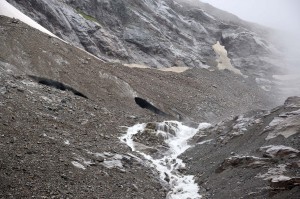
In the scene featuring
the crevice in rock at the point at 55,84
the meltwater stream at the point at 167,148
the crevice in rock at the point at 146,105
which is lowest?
the crevice in rock at the point at 146,105

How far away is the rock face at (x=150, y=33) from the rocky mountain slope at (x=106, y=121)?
1.20 ft

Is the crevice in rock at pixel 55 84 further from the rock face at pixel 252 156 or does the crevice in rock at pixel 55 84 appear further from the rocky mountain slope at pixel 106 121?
the rock face at pixel 252 156

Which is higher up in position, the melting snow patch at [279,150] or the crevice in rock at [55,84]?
the melting snow patch at [279,150]

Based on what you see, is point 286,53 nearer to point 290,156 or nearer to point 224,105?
point 224,105

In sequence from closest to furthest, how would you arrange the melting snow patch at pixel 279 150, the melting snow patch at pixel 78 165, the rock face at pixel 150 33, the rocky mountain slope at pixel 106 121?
the rocky mountain slope at pixel 106 121 → the melting snow patch at pixel 78 165 → the melting snow patch at pixel 279 150 → the rock face at pixel 150 33

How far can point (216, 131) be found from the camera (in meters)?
29.3

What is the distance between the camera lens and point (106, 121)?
28703mm

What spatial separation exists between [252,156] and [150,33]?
52.4m

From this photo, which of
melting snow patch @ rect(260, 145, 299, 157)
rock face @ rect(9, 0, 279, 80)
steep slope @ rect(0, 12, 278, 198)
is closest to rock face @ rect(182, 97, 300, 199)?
melting snow patch @ rect(260, 145, 299, 157)

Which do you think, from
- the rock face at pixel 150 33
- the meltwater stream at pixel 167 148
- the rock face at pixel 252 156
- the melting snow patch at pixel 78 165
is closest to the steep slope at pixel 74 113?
the melting snow patch at pixel 78 165

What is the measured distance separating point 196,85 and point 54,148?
3596 centimetres

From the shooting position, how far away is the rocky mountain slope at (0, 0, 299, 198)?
17.6 metres

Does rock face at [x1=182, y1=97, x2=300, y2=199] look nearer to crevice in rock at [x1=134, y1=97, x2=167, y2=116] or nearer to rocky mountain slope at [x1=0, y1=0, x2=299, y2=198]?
rocky mountain slope at [x1=0, y1=0, x2=299, y2=198]

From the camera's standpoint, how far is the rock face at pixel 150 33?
183 feet
